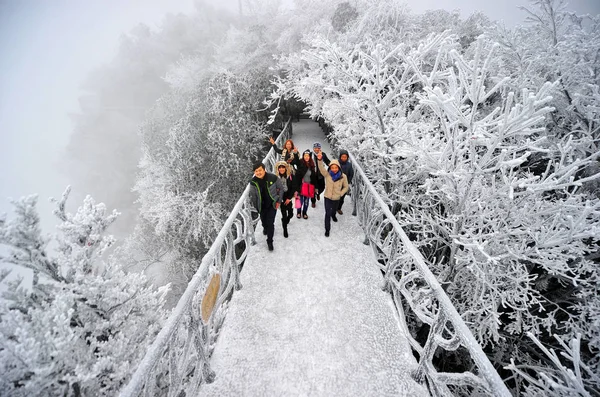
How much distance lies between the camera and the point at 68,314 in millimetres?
2914

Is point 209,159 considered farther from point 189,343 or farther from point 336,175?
point 189,343

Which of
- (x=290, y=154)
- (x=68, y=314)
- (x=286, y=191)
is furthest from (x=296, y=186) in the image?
(x=68, y=314)

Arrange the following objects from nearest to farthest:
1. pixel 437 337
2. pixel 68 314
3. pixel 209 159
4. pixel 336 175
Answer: pixel 437 337
pixel 68 314
pixel 336 175
pixel 209 159

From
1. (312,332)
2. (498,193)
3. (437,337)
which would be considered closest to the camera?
(437,337)

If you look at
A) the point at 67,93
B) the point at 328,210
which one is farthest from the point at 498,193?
the point at 67,93

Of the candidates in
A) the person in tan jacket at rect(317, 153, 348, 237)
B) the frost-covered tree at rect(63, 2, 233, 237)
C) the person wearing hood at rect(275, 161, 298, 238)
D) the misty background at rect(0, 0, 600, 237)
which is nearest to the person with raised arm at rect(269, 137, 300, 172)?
the person wearing hood at rect(275, 161, 298, 238)

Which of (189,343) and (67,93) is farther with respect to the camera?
(67,93)

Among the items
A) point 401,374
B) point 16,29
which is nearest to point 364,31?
point 401,374

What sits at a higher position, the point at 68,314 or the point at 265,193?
the point at 265,193

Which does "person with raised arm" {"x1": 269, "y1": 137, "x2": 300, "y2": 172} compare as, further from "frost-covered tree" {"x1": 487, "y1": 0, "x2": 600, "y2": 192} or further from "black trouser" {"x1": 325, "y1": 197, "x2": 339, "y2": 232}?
"frost-covered tree" {"x1": 487, "y1": 0, "x2": 600, "y2": 192}

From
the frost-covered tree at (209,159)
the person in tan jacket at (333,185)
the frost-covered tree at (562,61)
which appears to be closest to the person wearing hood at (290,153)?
the person in tan jacket at (333,185)

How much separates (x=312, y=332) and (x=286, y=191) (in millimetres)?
2688

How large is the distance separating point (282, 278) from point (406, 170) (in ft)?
15.6

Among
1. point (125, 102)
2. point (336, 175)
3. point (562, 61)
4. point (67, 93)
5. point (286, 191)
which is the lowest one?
point (286, 191)
